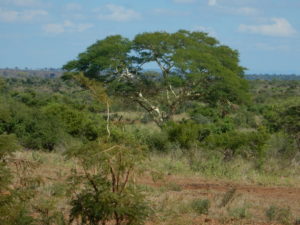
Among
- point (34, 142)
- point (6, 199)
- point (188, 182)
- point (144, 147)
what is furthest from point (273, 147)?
point (6, 199)

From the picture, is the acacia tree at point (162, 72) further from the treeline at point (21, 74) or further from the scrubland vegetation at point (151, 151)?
the treeline at point (21, 74)

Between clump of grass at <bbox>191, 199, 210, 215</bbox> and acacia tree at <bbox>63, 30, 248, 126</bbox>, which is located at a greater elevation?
acacia tree at <bbox>63, 30, 248, 126</bbox>

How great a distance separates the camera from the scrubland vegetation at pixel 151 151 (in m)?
5.73

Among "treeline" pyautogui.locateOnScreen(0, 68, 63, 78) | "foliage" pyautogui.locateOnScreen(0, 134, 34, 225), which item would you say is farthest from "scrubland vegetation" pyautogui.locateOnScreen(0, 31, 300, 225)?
"treeline" pyautogui.locateOnScreen(0, 68, 63, 78)

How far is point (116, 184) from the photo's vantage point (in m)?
6.08

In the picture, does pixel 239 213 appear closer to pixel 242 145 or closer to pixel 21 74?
pixel 242 145

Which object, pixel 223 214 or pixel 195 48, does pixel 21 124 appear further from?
pixel 195 48

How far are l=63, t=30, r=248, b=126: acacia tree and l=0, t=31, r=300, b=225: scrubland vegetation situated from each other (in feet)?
0.19

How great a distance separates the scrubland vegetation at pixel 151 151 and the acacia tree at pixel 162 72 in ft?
0.19

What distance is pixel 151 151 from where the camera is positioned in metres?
16.9

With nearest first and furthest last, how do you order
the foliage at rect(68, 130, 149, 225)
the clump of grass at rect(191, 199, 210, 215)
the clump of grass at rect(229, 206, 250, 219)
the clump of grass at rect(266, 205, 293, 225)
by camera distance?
the foliage at rect(68, 130, 149, 225)
the clump of grass at rect(266, 205, 293, 225)
the clump of grass at rect(229, 206, 250, 219)
the clump of grass at rect(191, 199, 210, 215)

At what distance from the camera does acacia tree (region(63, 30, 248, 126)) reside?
25.8m

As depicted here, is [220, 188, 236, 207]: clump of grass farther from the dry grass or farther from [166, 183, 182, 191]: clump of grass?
[166, 183, 182, 191]: clump of grass

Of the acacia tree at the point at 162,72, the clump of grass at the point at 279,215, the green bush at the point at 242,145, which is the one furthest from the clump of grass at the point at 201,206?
the acacia tree at the point at 162,72
